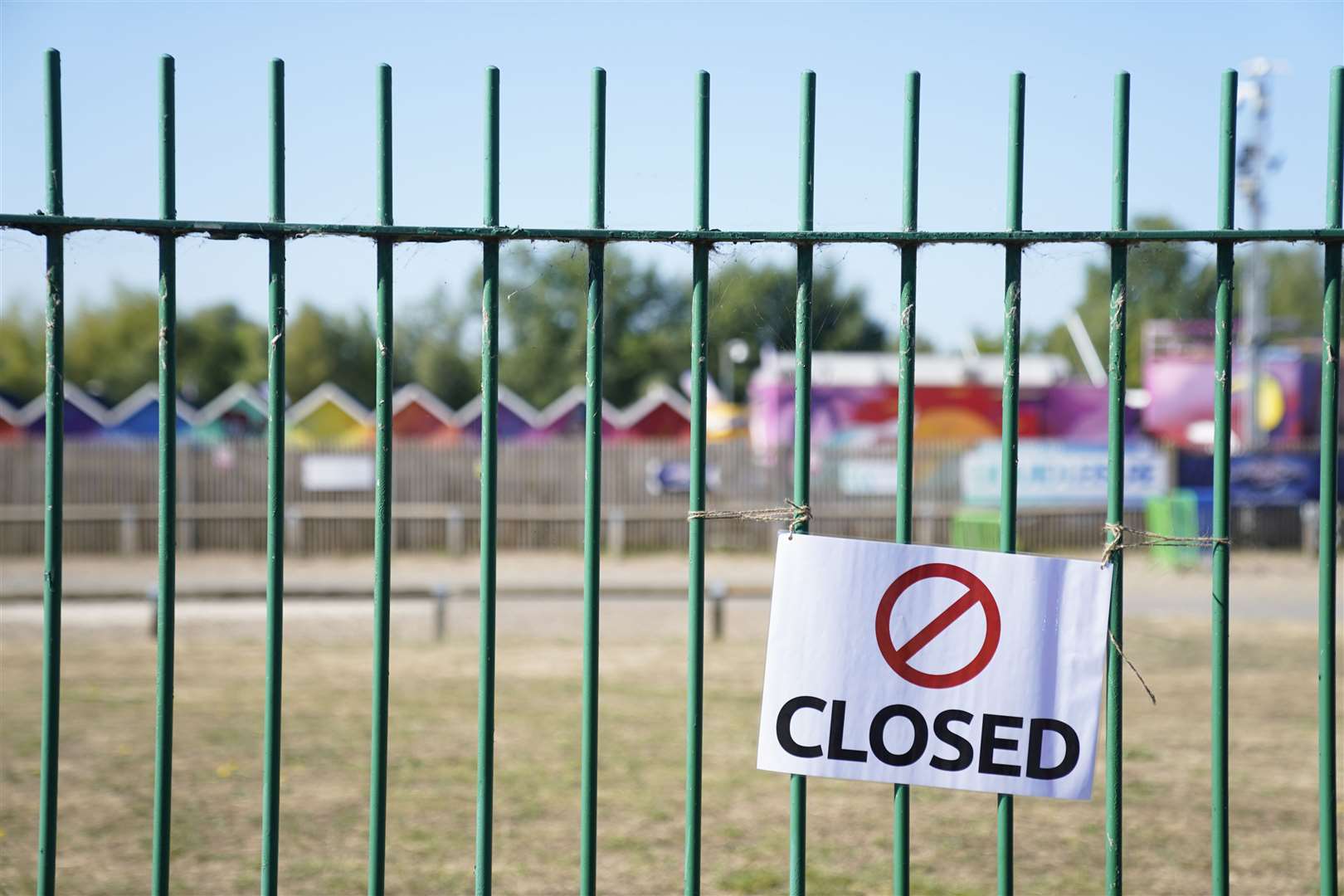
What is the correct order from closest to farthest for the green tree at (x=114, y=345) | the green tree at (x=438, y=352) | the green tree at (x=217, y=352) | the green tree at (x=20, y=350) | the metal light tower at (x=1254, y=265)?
the metal light tower at (x=1254, y=265)
the green tree at (x=20, y=350)
the green tree at (x=114, y=345)
the green tree at (x=217, y=352)
the green tree at (x=438, y=352)

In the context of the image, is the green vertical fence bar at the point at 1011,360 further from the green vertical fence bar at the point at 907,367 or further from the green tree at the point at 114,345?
Answer: the green tree at the point at 114,345

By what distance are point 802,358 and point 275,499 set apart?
4.00ft

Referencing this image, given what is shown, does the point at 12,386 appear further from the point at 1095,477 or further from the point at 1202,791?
the point at 1202,791

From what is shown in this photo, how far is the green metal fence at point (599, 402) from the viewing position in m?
2.73

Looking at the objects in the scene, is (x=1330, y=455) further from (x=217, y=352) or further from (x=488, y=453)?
(x=217, y=352)

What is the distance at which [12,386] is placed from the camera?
5969 cm

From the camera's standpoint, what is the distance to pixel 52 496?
8.95ft

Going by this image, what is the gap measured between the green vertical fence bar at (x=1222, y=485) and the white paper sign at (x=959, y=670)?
26 centimetres

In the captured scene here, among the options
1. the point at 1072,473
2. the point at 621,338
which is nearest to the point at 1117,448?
the point at 1072,473

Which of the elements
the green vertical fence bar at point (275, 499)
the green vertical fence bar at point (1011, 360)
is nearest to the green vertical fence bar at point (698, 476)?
the green vertical fence bar at point (1011, 360)

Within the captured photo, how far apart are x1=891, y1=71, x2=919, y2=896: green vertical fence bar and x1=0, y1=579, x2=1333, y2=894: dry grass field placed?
2.54 m

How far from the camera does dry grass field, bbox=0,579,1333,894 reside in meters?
5.38

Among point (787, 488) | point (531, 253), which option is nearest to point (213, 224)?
point (531, 253)

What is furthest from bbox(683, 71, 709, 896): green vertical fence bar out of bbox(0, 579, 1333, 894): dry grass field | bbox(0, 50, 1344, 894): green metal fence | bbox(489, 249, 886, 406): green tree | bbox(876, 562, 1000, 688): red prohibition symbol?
bbox(489, 249, 886, 406): green tree
